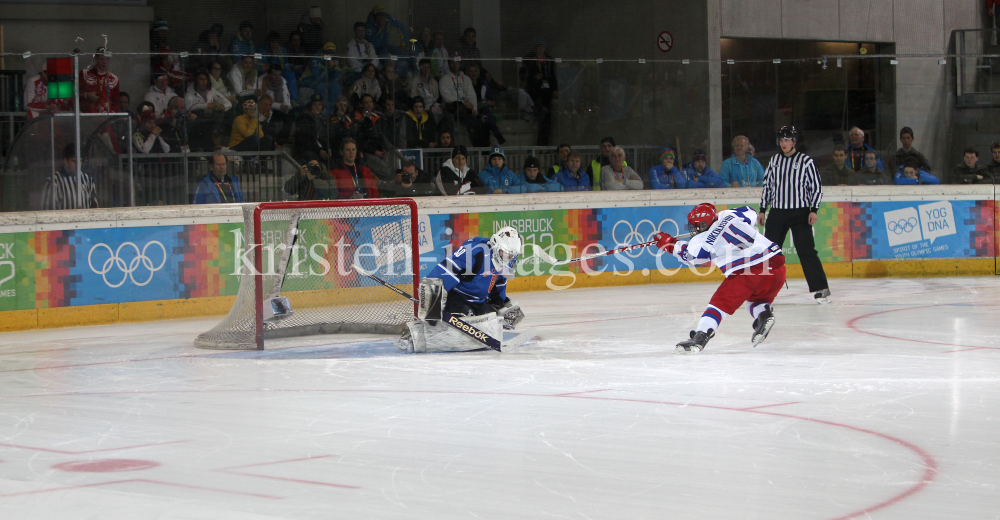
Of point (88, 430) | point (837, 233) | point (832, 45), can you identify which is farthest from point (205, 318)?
point (832, 45)

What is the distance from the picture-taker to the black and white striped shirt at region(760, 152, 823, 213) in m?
7.93

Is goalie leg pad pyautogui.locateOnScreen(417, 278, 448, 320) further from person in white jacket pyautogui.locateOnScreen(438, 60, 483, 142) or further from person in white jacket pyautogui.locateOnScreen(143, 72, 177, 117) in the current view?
person in white jacket pyautogui.locateOnScreen(438, 60, 483, 142)

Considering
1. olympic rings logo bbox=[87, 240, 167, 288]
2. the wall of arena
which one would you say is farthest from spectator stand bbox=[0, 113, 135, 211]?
olympic rings logo bbox=[87, 240, 167, 288]

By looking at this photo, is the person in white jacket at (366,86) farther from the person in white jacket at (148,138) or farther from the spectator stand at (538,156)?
the person in white jacket at (148,138)

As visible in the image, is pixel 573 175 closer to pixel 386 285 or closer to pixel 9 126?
pixel 386 285

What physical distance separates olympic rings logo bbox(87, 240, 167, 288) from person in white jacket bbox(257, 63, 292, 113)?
152 centimetres

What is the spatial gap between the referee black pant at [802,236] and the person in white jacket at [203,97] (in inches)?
180

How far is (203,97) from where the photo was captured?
7.98 m

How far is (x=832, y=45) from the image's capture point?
13523 mm

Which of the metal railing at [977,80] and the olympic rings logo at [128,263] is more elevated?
the metal railing at [977,80]

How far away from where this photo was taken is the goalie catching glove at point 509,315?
6.62 m

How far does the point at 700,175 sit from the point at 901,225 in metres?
2.13

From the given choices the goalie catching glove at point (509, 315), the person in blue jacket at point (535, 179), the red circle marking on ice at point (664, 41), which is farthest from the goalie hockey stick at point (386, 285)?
the red circle marking on ice at point (664, 41)

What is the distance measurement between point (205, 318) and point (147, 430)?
165 inches
